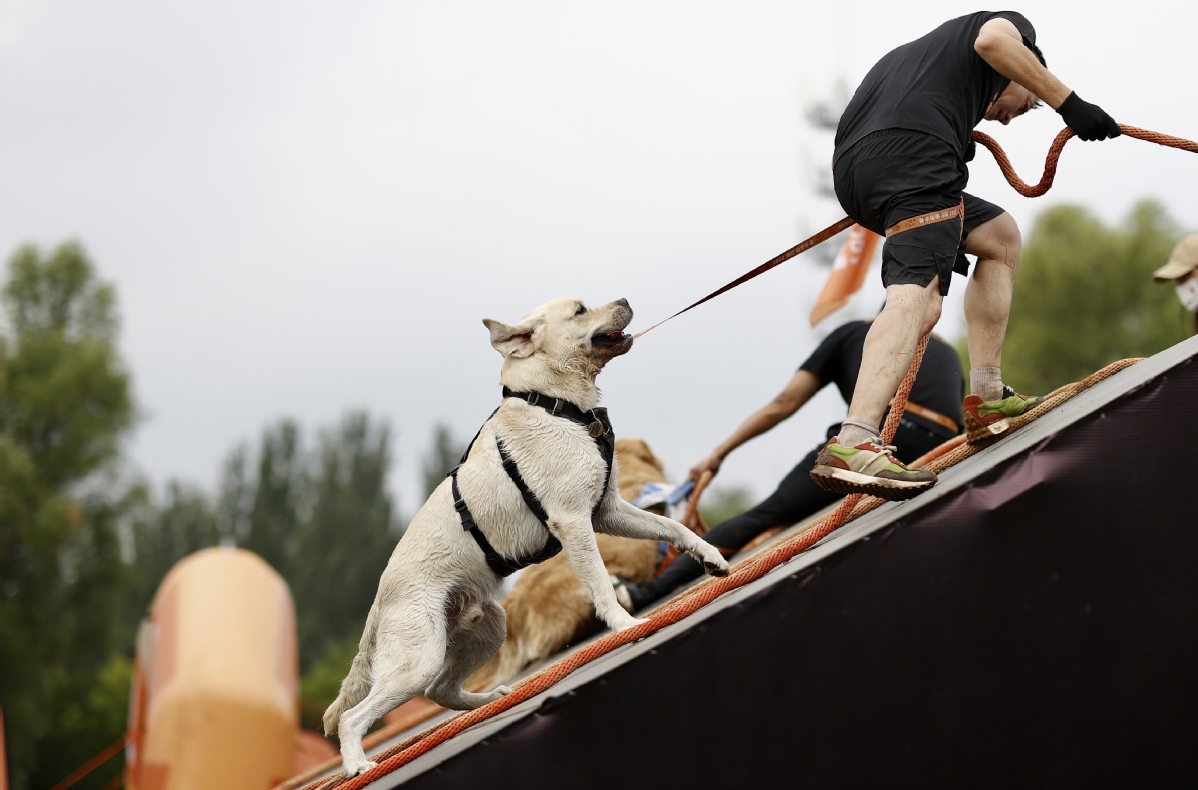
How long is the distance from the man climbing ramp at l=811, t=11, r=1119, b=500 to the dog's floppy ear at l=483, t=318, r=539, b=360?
1.19m

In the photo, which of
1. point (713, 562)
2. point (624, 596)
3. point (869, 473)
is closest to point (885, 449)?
point (869, 473)

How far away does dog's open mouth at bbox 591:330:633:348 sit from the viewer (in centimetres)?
396

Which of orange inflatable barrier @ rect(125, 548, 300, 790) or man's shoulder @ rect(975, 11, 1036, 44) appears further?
orange inflatable barrier @ rect(125, 548, 300, 790)

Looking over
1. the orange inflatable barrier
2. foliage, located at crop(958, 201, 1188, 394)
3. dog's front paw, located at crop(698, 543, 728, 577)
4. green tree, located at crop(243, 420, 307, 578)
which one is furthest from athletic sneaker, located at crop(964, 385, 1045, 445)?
green tree, located at crop(243, 420, 307, 578)

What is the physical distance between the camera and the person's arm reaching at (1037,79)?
11.7ft

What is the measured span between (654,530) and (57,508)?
87.8 ft

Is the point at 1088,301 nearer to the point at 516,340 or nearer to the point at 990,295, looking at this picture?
the point at 990,295

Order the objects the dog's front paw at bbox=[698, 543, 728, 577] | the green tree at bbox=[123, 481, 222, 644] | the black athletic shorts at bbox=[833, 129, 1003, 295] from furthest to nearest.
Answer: the green tree at bbox=[123, 481, 222, 644] < the dog's front paw at bbox=[698, 543, 728, 577] < the black athletic shorts at bbox=[833, 129, 1003, 295]

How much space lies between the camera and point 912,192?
11.6ft

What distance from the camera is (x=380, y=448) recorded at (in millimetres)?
55688

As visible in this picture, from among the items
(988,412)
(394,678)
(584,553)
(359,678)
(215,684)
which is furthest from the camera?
(215,684)

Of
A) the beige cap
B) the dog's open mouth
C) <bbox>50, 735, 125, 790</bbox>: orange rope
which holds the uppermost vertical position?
the dog's open mouth

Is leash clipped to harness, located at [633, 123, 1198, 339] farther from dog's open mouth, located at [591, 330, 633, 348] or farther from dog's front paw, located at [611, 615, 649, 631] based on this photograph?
dog's front paw, located at [611, 615, 649, 631]

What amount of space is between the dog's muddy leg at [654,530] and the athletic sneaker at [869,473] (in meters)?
0.58
